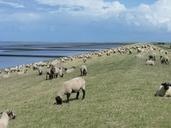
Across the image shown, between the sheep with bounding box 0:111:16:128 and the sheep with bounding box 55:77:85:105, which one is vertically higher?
the sheep with bounding box 55:77:85:105

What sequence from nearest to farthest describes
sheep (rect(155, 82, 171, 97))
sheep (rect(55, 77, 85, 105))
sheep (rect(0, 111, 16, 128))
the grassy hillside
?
sheep (rect(0, 111, 16, 128)) < the grassy hillside < sheep (rect(155, 82, 171, 97)) < sheep (rect(55, 77, 85, 105))

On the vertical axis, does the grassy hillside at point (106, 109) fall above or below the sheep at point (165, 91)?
below

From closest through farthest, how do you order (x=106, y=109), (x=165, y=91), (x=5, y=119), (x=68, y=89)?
(x=5, y=119) → (x=106, y=109) → (x=165, y=91) → (x=68, y=89)

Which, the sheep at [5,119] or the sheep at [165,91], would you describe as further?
the sheep at [165,91]

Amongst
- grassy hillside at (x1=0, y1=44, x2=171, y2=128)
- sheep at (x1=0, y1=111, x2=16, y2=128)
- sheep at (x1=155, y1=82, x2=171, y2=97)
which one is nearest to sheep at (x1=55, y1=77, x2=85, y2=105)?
grassy hillside at (x1=0, y1=44, x2=171, y2=128)

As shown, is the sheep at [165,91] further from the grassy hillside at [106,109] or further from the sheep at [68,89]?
the sheep at [68,89]

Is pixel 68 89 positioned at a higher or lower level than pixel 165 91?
lower

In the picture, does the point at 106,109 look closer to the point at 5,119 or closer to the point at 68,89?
the point at 68,89

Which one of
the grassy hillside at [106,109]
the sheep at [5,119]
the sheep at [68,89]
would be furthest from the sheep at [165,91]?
the sheep at [5,119]

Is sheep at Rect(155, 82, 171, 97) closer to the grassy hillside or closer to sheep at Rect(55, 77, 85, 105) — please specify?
the grassy hillside

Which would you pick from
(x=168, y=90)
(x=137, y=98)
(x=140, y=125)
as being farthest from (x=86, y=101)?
(x=140, y=125)

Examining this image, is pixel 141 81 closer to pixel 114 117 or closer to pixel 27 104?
pixel 27 104

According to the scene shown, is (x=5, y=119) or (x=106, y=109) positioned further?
(x=106, y=109)

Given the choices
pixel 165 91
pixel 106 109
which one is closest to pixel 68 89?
pixel 106 109
